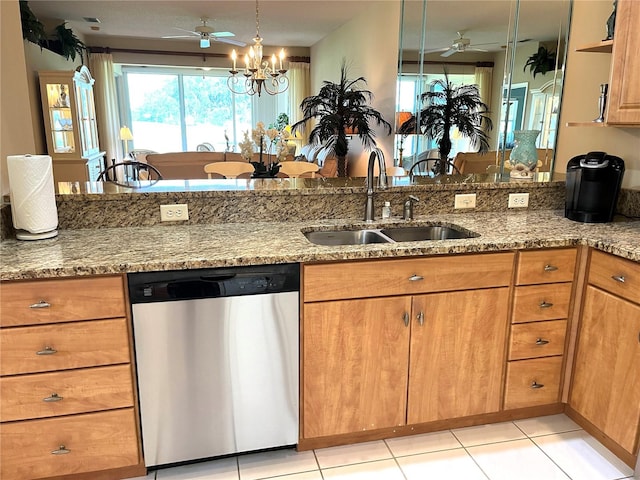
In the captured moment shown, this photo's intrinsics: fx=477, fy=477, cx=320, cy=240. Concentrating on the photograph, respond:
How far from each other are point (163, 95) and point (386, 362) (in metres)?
8.52

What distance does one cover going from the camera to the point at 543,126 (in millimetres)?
3105

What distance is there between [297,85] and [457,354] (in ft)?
26.6

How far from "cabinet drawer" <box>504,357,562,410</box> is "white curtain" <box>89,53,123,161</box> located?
26.3ft

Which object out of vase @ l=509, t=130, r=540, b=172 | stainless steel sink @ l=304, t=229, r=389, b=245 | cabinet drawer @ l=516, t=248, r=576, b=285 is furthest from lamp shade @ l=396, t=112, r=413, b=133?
cabinet drawer @ l=516, t=248, r=576, b=285

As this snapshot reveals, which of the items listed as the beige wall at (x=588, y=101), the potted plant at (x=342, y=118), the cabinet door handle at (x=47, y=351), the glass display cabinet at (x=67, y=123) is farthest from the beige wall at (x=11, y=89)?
the glass display cabinet at (x=67, y=123)

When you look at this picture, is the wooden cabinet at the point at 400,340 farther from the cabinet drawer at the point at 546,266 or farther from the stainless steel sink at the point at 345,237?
the stainless steel sink at the point at 345,237

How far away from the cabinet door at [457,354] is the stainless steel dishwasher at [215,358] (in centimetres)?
51

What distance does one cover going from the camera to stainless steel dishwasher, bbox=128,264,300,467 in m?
1.65

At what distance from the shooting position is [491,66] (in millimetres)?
4047

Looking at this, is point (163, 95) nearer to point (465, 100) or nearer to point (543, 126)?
point (465, 100)

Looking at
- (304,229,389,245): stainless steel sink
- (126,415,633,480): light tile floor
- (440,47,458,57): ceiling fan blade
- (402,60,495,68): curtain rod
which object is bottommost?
(126,415,633,480): light tile floor

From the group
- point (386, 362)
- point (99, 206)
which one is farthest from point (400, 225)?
point (99, 206)

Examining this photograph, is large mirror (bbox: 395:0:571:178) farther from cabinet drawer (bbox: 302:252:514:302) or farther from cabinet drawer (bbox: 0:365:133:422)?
cabinet drawer (bbox: 0:365:133:422)

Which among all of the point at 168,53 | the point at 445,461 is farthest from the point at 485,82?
the point at 168,53
